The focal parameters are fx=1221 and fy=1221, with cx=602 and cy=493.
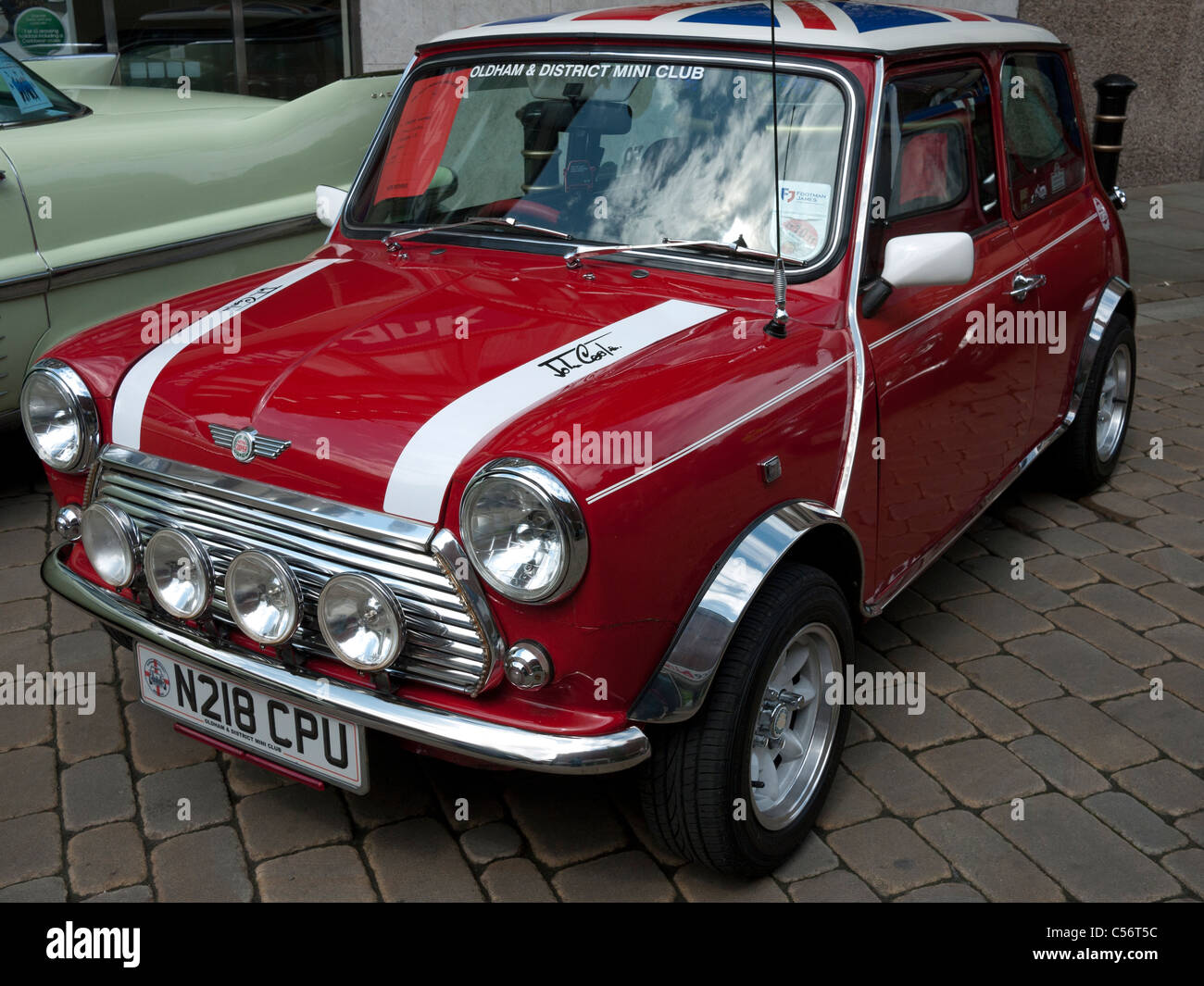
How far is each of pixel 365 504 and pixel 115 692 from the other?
5.24 feet

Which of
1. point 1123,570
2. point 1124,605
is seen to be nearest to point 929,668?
point 1124,605

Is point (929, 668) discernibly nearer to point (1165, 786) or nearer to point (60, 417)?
point (1165, 786)

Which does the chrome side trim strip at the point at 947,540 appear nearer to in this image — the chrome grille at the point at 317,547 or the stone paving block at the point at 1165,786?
the stone paving block at the point at 1165,786

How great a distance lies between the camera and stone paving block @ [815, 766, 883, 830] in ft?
10.1

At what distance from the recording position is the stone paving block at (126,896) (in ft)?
9.03

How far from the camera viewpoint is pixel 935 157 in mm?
3432

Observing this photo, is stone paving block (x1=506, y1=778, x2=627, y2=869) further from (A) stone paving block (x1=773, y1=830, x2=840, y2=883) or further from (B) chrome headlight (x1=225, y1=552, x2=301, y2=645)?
(B) chrome headlight (x1=225, y1=552, x2=301, y2=645)

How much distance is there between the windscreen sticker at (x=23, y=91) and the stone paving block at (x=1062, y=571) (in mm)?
4295

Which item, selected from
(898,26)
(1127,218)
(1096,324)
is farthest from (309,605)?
(1127,218)

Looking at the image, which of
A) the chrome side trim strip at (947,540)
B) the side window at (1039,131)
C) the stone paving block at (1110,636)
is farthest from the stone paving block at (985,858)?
the side window at (1039,131)

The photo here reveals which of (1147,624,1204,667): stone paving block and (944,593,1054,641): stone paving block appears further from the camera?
(944,593,1054,641): stone paving block

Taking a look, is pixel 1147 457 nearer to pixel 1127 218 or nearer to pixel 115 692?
pixel 115 692

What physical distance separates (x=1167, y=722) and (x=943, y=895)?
111 cm

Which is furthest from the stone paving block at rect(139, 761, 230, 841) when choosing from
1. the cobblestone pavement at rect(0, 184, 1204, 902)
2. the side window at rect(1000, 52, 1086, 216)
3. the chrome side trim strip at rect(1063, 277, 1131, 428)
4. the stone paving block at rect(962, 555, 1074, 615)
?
the chrome side trim strip at rect(1063, 277, 1131, 428)
